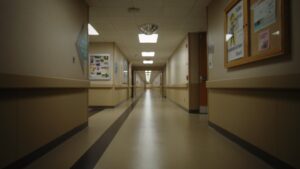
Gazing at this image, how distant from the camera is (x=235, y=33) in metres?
3.23

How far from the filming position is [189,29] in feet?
21.2

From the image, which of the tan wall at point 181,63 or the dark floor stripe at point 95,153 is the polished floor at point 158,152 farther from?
the tan wall at point 181,63

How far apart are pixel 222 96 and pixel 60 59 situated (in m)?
2.89

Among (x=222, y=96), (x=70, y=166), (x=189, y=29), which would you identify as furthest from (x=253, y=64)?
(x=189, y=29)

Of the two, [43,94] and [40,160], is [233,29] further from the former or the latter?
[40,160]

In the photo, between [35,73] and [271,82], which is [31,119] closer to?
[35,73]

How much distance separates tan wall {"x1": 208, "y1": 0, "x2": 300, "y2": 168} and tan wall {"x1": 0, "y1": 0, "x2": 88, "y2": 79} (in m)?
2.66

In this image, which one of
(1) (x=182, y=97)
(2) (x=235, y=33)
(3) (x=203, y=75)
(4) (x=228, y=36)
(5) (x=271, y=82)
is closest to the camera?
(5) (x=271, y=82)

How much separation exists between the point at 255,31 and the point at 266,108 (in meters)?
0.96

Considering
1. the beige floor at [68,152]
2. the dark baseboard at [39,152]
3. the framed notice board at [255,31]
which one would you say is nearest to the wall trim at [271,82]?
the framed notice board at [255,31]

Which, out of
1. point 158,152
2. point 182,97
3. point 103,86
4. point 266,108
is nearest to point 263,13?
point 266,108

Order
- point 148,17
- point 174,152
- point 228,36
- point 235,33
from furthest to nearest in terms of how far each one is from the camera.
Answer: point 148,17 → point 228,36 → point 235,33 → point 174,152

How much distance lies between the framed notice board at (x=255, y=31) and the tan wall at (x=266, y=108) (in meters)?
0.09

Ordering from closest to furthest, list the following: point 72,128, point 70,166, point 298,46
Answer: point 298,46
point 70,166
point 72,128
